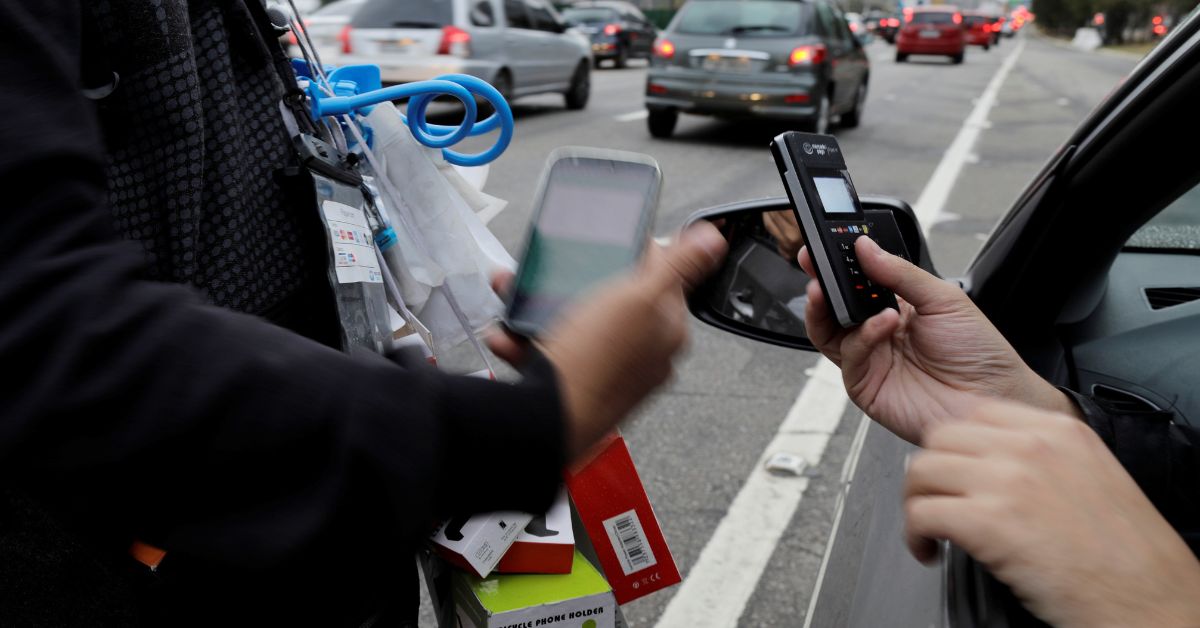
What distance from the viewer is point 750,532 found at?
3.11 metres

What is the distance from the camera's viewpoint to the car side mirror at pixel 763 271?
1.53 metres

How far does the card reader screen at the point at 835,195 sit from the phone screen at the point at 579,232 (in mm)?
306

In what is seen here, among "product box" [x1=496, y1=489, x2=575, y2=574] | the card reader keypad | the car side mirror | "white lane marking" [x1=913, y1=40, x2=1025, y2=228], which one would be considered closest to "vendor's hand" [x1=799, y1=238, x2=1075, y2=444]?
the card reader keypad

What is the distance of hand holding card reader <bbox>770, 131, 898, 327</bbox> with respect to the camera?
1.20m

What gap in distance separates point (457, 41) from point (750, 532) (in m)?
8.66

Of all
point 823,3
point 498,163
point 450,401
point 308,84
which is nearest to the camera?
point 450,401

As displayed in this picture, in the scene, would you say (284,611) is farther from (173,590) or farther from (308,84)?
(308,84)

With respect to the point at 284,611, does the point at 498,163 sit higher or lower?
lower

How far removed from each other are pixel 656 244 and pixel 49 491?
0.57 m

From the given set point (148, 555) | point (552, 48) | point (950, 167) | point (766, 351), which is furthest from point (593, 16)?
point (148, 555)

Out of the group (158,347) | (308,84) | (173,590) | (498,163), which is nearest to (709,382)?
(308,84)

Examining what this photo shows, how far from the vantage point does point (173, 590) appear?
0.99 m

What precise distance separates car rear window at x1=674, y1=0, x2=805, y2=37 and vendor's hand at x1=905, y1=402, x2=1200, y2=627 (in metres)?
10.2

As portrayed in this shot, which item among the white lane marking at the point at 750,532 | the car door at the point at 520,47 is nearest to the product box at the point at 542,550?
the white lane marking at the point at 750,532
